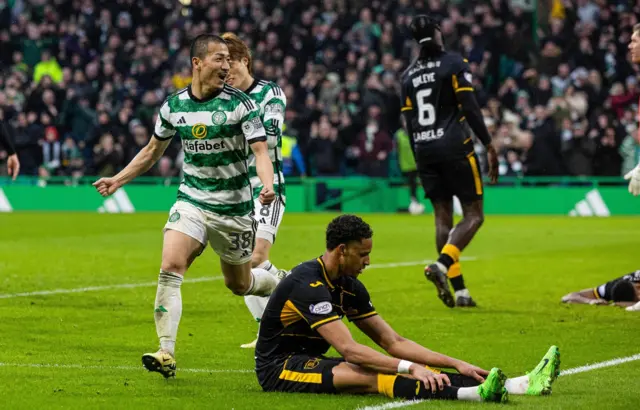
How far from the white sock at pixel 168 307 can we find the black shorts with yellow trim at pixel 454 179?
476 centimetres

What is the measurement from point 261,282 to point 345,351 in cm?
221

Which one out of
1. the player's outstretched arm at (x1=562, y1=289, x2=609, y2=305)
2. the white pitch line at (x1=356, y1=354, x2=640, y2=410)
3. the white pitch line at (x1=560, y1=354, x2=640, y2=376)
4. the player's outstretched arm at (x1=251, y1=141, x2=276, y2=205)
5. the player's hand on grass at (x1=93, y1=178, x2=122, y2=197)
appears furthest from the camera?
the player's outstretched arm at (x1=562, y1=289, x2=609, y2=305)

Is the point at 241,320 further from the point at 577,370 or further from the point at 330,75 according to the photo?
the point at 330,75

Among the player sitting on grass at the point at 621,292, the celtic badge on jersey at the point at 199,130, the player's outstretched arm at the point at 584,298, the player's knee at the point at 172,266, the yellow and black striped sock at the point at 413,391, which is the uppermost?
the celtic badge on jersey at the point at 199,130

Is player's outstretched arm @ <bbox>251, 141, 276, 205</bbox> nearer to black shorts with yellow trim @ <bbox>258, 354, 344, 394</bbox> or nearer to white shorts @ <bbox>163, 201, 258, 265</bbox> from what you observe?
white shorts @ <bbox>163, 201, 258, 265</bbox>

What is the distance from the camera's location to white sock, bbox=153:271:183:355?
26.1 ft

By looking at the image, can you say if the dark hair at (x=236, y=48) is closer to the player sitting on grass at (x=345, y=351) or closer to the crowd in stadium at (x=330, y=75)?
the player sitting on grass at (x=345, y=351)

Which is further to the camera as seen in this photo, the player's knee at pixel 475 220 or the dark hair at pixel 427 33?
the player's knee at pixel 475 220

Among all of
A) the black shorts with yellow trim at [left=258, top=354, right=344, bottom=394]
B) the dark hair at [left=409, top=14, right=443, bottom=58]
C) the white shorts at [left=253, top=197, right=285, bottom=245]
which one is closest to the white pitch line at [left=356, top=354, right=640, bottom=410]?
the black shorts with yellow trim at [left=258, top=354, right=344, bottom=394]

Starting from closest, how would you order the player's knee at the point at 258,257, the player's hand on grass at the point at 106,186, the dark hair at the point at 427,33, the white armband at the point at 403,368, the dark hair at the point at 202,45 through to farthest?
the white armband at the point at 403,368 → the dark hair at the point at 202,45 → the player's hand on grass at the point at 106,186 → the player's knee at the point at 258,257 → the dark hair at the point at 427,33

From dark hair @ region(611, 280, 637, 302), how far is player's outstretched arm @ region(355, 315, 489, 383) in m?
5.26

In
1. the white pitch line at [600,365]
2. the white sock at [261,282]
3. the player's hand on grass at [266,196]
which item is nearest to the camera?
the player's hand on grass at [266,196]

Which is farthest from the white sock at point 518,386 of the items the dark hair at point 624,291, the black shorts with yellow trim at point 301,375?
the dark hair at point 624,291

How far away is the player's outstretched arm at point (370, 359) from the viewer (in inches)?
270
